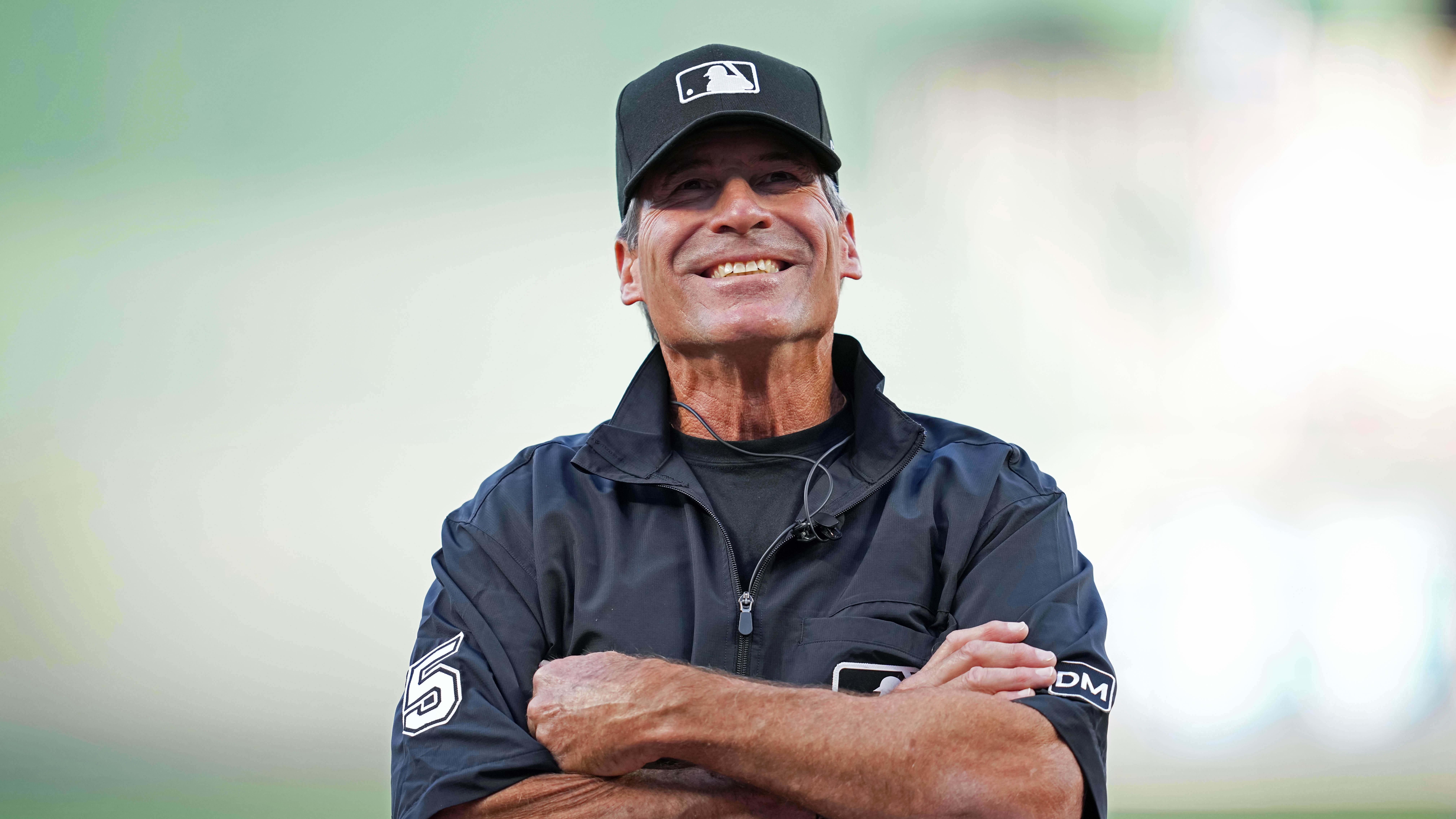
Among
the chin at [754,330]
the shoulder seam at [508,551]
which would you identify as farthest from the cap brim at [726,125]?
the shoulder seam at [508,551]

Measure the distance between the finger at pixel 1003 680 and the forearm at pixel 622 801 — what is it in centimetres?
27

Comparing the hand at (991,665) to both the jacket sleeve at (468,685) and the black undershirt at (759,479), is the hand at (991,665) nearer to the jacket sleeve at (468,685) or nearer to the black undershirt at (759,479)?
the black undershirt at (759,479)

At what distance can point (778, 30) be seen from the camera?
3.79m

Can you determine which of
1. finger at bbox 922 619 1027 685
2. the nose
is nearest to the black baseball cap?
the nose

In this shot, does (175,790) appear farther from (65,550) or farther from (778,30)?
(778,30)

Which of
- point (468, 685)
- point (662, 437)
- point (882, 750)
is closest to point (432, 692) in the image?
point (468, 685)

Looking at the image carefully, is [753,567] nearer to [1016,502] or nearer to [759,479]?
[759,479]

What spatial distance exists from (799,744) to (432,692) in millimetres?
533

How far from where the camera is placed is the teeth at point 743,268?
182 cm

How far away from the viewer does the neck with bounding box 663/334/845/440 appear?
186cm

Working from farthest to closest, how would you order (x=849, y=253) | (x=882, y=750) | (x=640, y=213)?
(x=849, y=253)
(x=640, y=213)
(x=882, y=750)

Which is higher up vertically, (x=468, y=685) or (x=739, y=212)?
(x=739, y=212)

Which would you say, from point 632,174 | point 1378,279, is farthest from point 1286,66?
point 632,174

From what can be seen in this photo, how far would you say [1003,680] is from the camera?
1425 millimetres
